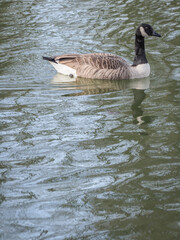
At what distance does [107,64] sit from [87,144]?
4024mm

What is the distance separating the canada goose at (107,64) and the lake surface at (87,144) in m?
0.22

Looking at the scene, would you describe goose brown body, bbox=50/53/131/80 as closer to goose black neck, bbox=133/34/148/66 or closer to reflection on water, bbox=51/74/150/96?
reflection on water, bbox=51/74/150/96

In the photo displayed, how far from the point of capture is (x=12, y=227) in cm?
439

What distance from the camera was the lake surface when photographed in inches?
174

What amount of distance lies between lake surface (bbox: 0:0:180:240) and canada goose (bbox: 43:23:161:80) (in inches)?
8.5

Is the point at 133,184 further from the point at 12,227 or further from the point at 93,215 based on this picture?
the point at 12,227

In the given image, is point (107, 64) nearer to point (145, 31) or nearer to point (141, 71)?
point (141, 71)

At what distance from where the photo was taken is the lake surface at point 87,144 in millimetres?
4426

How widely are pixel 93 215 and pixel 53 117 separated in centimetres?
314

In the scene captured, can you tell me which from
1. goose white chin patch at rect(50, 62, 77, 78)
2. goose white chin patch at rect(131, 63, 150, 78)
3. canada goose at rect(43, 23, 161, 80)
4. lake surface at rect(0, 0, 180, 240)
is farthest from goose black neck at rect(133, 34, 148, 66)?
goose white chin patch at rect(50, 62, 77, 78)

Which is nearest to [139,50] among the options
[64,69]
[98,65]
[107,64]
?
[107,64]

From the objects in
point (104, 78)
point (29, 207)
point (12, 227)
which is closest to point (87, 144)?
point (29, 207)

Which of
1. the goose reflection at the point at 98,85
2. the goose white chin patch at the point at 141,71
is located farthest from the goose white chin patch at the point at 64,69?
the goose white chin patch at the point at 141,71

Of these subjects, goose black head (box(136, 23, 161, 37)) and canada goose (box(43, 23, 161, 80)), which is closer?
canada goose (box(43, 23, 161, 80))
